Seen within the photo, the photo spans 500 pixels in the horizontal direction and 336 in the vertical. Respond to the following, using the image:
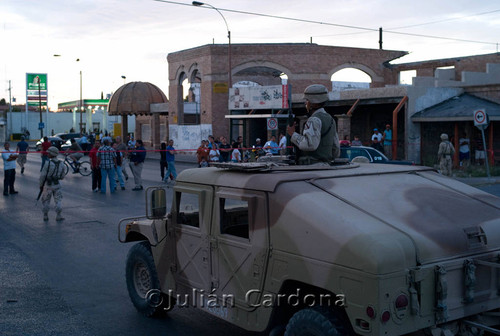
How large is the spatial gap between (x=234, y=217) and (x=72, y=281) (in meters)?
3.78

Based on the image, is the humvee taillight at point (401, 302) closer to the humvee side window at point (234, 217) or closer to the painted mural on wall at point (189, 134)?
the humvee side window at point (234, 217)

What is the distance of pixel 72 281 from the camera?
8062 millimetres

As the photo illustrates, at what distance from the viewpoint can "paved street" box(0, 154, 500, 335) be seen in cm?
622

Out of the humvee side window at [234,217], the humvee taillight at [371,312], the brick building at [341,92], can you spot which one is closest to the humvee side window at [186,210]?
the humvee side window at [234,217]

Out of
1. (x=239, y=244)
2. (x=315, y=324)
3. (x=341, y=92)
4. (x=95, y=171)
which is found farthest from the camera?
(x=341, y=92)

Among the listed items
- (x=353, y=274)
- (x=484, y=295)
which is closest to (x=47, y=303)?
(x=353, y=274)

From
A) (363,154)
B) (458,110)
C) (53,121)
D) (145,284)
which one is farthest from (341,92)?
(53,121)

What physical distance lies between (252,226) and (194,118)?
45.1m

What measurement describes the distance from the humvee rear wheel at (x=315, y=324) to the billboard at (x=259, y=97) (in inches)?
1154

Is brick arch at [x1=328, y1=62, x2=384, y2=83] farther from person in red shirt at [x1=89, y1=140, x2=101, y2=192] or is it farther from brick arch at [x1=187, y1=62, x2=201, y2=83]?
person in red shirt at [x1=89, y1=140, x2=101, y2=192]

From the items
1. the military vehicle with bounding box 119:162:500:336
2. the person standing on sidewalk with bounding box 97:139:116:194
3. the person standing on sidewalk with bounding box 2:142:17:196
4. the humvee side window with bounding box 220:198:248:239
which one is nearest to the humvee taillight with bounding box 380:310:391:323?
the military vehicle with bounding box 119:162:500:336

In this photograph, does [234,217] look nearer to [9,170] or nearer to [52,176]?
[52,176]

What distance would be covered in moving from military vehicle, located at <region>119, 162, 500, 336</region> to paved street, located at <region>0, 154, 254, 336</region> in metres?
0.95

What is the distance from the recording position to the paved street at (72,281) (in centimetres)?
622
